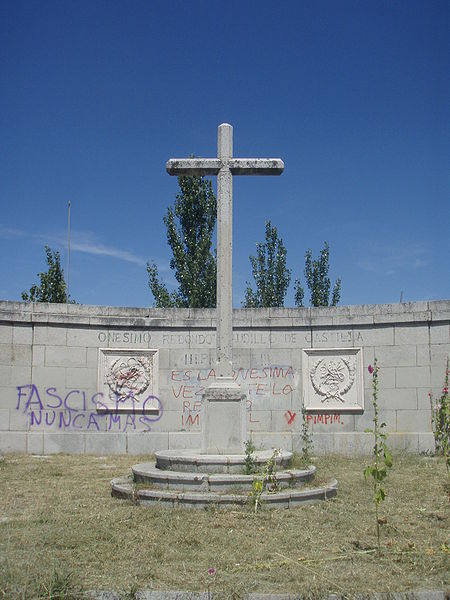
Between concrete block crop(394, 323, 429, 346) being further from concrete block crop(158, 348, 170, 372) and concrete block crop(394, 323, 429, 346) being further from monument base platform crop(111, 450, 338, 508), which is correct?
monument base platform crop(111, 450, 338, 508)

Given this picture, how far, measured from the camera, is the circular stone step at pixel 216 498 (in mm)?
6902

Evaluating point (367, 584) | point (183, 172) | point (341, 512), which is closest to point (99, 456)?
point (183, 172)

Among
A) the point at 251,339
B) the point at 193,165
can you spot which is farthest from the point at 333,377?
the point at 193,165

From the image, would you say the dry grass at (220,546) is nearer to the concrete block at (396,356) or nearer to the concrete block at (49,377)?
the concrete block at (396,356)

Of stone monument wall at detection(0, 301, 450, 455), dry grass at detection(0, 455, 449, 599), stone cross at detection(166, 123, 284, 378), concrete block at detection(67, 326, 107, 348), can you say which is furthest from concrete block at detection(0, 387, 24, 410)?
stone cross at detection(166, 123, 284, 378)

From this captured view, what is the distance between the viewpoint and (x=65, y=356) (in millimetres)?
12945

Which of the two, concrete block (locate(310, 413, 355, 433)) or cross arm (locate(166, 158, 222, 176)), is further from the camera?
concrete block (locate(310, 413, 355, 433))

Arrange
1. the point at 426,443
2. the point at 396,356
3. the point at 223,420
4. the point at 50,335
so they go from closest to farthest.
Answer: the point at 223,420 < the point at 426,443 < the point at 396,356 < the point at 50,335

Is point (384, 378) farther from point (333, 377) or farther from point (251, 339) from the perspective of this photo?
point (251, 339)

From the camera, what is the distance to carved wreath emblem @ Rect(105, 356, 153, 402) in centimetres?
1303

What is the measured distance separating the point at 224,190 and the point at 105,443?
5.94 metres

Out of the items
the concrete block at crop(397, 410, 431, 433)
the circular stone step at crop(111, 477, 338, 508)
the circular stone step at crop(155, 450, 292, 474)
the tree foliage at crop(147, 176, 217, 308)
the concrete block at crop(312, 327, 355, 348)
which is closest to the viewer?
the circular stone step at crop(111, 477, 338, 508)

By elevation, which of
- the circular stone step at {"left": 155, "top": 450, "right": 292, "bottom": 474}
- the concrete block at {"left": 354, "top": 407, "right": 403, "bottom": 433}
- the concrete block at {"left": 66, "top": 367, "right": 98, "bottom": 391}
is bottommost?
the circular stone step at {"left": 155, "top": 450, "right": 292, "bottom": 474}

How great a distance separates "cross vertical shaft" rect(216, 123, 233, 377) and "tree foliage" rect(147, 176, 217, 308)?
41.4 feet
